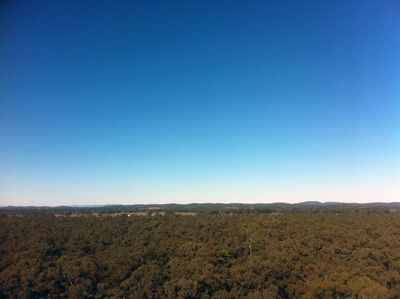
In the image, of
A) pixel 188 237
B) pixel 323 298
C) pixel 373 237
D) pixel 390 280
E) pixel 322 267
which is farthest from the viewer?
pixel 188 237

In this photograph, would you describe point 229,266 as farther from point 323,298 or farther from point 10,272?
point 10,272

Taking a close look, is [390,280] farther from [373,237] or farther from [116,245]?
[116,245]

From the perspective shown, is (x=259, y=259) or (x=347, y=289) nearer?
(x=347, y=289)

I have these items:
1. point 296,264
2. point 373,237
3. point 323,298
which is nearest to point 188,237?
point 296,264

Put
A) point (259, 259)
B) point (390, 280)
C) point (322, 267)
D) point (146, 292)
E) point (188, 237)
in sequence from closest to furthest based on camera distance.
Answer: point (146, 292) → point (390, 280) → point (322, 267) → point (259, 259) → point (188, 237)

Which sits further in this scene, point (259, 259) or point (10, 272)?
point (259, 259)

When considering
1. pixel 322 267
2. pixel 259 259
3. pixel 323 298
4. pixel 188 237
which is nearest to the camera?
pixel 323 298

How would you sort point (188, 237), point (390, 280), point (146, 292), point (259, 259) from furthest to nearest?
point (188, 237) < point (259, 259) < point (390, 280) < point (146, 292)

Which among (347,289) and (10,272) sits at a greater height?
(10,272)

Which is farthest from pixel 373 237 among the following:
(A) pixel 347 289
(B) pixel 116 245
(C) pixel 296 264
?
(B) pixel 116 245
